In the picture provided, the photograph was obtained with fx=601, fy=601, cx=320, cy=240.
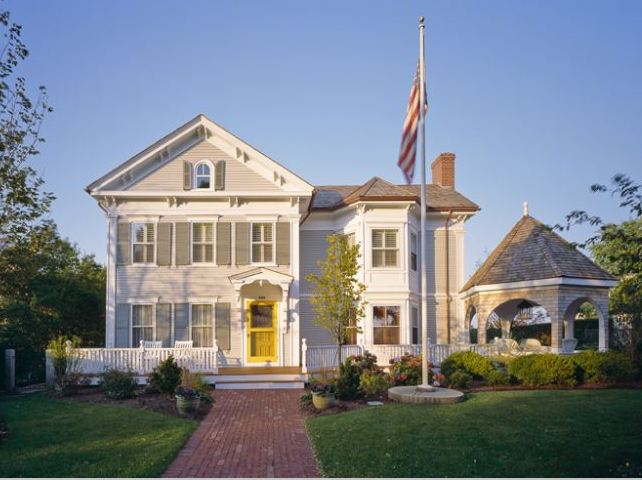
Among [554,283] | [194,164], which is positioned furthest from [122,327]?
[554,283]

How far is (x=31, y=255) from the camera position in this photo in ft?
60.7

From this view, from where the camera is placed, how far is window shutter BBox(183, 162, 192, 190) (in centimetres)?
2205

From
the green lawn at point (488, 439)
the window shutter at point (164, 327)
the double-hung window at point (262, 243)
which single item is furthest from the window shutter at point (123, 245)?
the green lawn at point (488, 439)

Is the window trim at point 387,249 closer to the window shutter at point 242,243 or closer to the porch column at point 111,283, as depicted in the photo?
the window shutter at point 242,243

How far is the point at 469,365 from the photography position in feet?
58.4

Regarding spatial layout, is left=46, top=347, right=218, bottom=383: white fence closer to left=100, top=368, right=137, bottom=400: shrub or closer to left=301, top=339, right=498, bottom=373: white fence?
left=100, top=368, right=137, bottom=400: shrub

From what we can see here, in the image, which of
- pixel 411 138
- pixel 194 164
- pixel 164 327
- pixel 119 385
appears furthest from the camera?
pixel 194 164

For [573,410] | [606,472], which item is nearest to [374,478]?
[606,472]

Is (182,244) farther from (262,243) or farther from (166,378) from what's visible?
(166,378)

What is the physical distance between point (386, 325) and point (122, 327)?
9560mm

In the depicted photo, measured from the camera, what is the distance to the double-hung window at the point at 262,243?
871 inches

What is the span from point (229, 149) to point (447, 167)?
10440 mm

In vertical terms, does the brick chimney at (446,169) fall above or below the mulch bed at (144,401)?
above

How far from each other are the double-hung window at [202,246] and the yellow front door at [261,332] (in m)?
2.38
